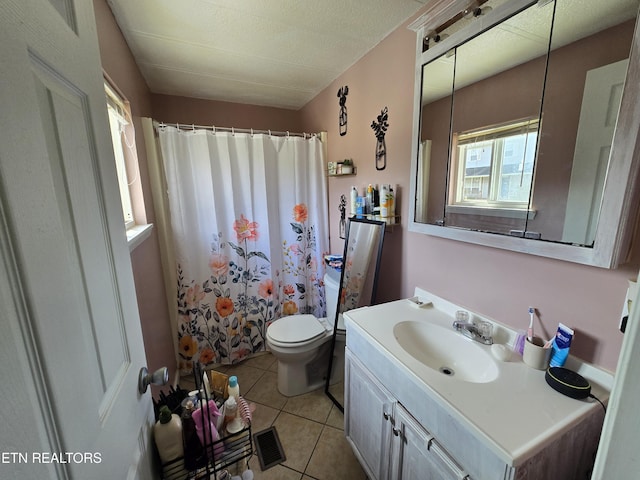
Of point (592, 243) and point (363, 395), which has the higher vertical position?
point (592, 243)

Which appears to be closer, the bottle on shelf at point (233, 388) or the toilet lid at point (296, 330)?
the bottle on shelf at point (233, 388)

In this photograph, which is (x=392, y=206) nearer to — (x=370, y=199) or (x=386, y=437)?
(x=370, y=199)

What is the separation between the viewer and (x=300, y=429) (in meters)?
1.67

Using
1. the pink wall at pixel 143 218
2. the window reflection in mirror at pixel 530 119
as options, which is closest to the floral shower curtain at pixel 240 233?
the pink wall at pixel 143 218

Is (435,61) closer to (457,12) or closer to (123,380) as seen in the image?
(457,12)

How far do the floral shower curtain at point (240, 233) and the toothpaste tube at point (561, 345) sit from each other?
1799mm

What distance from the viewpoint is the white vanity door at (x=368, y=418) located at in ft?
3.62

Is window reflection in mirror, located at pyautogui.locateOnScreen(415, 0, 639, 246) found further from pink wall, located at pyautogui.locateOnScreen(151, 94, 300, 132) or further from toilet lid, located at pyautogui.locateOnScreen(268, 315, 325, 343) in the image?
pink wall, located at pyautogui.locateOnScreen(151, 94, 300, 132)

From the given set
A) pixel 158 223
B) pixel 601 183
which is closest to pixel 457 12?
pixel 601 183

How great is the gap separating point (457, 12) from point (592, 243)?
1057 millimetres

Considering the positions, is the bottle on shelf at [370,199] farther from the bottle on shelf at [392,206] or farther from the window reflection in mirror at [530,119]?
the window reflection in mirror at [530,119]

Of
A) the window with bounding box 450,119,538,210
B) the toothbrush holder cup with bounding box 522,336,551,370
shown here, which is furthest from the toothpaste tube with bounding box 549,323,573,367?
the window with bounding box 450,119,538,210

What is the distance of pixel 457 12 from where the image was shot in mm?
1130

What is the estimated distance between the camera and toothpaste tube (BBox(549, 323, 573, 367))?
0.86 m
